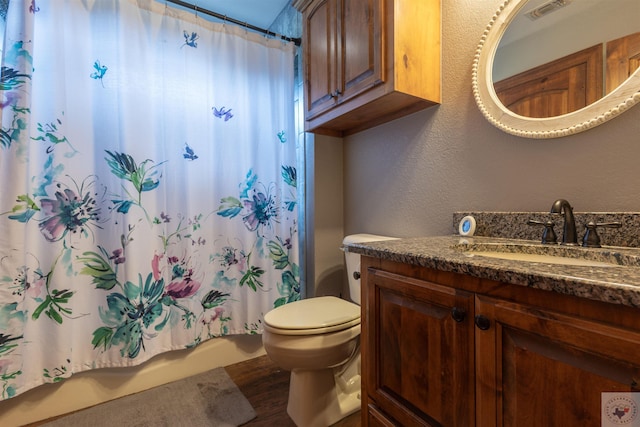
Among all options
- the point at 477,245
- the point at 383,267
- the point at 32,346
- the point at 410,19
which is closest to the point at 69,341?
the point at 32,346

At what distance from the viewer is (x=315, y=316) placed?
1.22 meters

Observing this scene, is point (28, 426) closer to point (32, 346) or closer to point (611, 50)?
point (32, 346)

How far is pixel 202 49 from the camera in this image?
158cm

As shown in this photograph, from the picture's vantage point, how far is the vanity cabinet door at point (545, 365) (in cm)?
41

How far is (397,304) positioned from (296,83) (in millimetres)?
1721

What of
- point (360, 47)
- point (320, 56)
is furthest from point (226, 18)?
point (360, 47)

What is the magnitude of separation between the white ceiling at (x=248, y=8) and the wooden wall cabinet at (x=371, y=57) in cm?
52

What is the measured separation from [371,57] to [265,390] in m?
1.71

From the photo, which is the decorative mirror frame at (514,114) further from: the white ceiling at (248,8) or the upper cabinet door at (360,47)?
the white ceiling at (248,8)

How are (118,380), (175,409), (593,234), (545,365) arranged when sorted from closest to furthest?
(545,365), (593,234), (175,409), (118,380)

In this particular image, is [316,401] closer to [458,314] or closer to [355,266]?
[355,266]

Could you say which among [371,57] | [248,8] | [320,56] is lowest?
[371,57]

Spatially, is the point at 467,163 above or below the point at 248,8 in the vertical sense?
below

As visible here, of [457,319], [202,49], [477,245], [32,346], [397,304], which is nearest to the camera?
[457,319]
